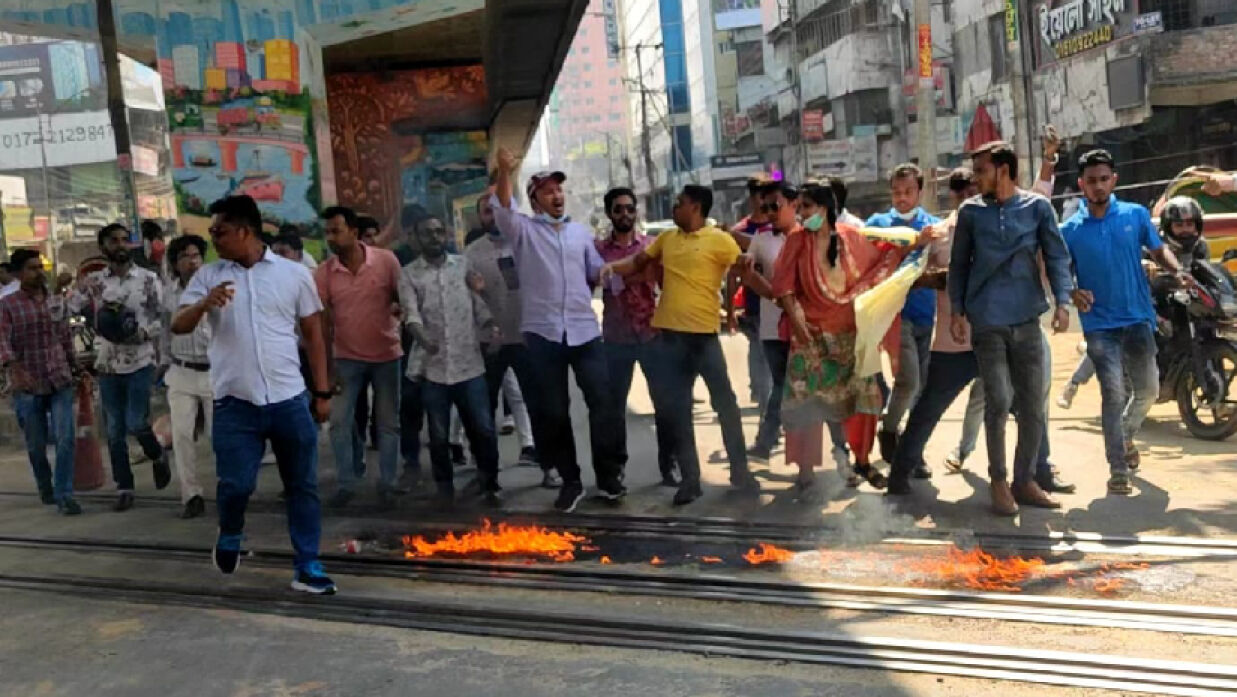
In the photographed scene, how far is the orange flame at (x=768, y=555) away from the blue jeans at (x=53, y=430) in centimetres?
493

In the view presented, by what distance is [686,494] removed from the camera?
23.9 ft

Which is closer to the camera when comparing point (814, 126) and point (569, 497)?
point (569, 497)

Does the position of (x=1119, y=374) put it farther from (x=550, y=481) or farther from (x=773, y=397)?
(x=550, y=481)

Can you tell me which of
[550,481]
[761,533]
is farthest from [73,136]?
[761,533]

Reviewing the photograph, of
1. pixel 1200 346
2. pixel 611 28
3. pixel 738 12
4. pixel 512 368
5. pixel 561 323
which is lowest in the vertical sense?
pixel 1200 346

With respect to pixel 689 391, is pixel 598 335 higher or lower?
higher

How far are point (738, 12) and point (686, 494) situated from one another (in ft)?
215

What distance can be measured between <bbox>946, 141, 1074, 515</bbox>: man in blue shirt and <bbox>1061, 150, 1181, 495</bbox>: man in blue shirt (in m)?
0.55

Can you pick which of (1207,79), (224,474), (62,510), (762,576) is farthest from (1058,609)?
(1207,79)

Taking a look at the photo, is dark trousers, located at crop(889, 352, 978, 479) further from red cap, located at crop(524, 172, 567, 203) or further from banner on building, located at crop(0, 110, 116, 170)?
banner on building, located at crop(0, 110, 116, 170)

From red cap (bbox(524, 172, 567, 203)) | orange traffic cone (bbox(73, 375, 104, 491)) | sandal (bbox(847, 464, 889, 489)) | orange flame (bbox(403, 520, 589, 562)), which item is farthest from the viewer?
orange traffic cone (bbox(73, 375, 104, 491))

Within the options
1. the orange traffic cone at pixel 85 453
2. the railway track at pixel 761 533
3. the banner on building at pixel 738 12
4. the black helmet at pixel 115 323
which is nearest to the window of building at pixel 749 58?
the banner on building at pixel 738 12

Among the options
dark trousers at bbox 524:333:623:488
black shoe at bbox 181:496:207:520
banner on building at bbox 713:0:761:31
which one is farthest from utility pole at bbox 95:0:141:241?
banner on building at bbox 713:0:761:31

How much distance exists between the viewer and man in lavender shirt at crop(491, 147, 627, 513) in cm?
727
